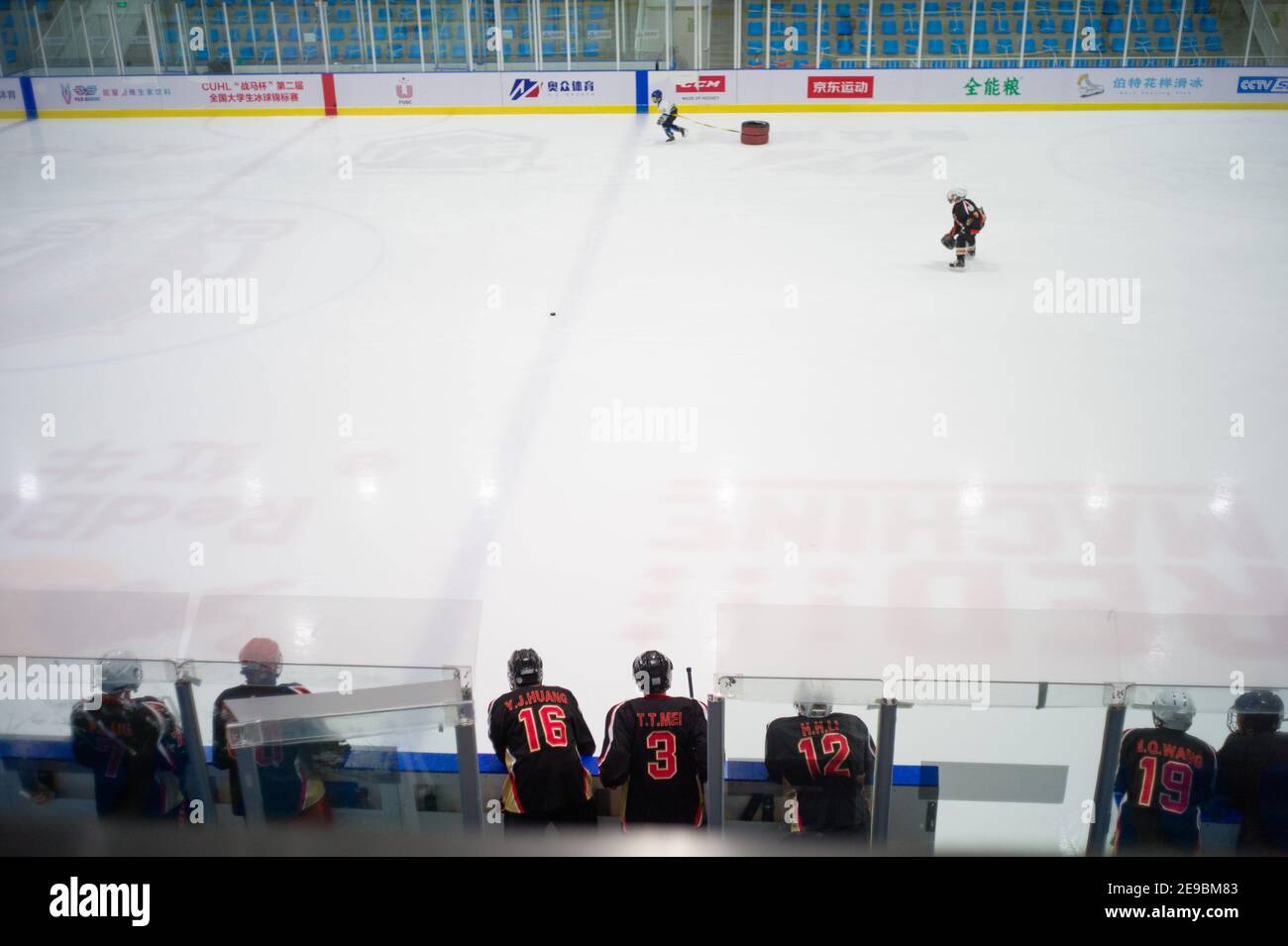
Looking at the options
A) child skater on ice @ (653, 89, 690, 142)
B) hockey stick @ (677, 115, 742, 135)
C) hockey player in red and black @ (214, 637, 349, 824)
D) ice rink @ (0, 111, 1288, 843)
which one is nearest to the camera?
hockey player in red and black @ (214, 637, 349, 824)

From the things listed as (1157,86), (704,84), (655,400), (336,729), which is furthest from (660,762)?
(1157,86)

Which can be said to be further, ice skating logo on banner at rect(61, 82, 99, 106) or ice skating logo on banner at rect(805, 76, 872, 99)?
ice skating logo on banner at rect(61, 82, 99, 106)

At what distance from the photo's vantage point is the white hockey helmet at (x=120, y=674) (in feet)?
12.9

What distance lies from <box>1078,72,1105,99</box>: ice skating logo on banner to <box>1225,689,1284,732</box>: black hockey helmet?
21148mm

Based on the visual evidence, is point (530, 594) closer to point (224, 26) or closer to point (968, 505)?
point (968, 505)

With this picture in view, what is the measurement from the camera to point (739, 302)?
12852 millimetres

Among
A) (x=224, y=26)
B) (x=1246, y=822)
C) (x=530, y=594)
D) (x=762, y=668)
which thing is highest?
(x=224, y=26)

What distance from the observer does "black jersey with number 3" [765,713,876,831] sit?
407cm

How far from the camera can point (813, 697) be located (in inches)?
152

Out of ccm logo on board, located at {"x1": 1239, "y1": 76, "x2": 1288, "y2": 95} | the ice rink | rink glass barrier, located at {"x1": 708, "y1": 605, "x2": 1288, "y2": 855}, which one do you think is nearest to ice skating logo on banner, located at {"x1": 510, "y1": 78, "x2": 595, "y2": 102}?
the ice rink

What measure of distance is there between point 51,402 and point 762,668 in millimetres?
8525

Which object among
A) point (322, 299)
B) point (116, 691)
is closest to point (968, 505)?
point (116, 691)

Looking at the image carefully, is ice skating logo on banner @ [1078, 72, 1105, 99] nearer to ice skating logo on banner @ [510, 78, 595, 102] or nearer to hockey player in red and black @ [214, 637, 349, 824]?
ice skating logo on banner @ [510, 78, 595, 102]

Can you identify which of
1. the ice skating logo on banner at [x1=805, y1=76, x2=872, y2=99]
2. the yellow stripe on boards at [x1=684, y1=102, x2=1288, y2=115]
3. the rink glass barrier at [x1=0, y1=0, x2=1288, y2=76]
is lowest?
the yellow stripe on boards at [x1=684, y1=102, x2=1288, y2=115]
